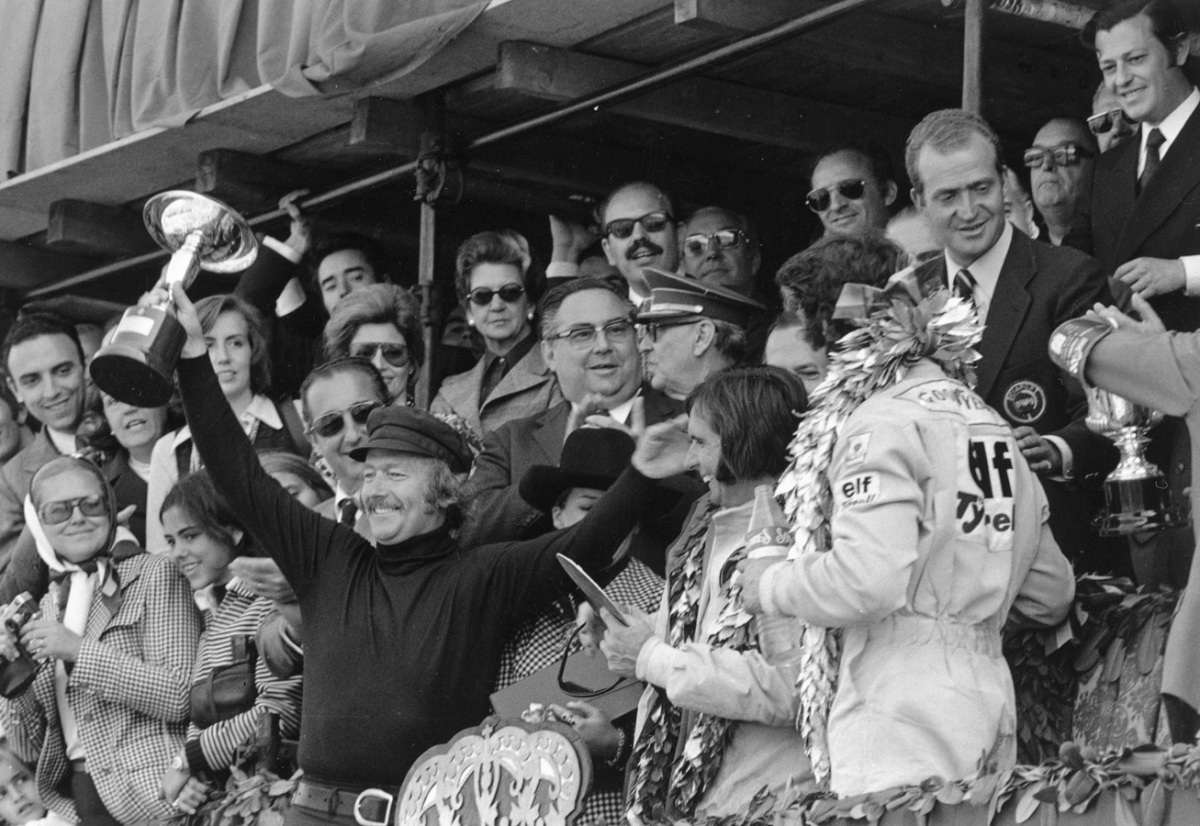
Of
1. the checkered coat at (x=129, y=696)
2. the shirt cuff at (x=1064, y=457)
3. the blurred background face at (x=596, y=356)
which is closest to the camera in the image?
the shirt cuff at (x=1064, y=457)

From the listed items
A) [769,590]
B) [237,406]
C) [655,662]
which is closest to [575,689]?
[655,662]

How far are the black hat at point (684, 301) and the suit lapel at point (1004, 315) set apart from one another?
994 millimetres

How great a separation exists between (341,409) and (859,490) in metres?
3.16

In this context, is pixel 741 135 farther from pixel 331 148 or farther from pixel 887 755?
pixel 887 755

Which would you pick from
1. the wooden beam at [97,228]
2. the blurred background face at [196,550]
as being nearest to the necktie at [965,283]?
the blurred background face at [196,550]

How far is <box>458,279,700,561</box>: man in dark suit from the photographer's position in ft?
20.5

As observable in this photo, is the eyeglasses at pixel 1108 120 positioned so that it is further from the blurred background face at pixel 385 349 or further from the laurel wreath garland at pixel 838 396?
the blurred background face at pixel 385 349

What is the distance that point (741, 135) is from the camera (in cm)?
812

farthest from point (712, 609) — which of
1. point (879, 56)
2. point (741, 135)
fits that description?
point (741, 135)

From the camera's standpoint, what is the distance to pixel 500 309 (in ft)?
25.4

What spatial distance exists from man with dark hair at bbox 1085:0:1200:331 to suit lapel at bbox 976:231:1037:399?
32cm

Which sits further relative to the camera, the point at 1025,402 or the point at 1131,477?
the point at 1025,402

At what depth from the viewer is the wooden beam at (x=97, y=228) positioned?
1027cm

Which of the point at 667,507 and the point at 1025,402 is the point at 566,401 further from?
the point at 1025,402
